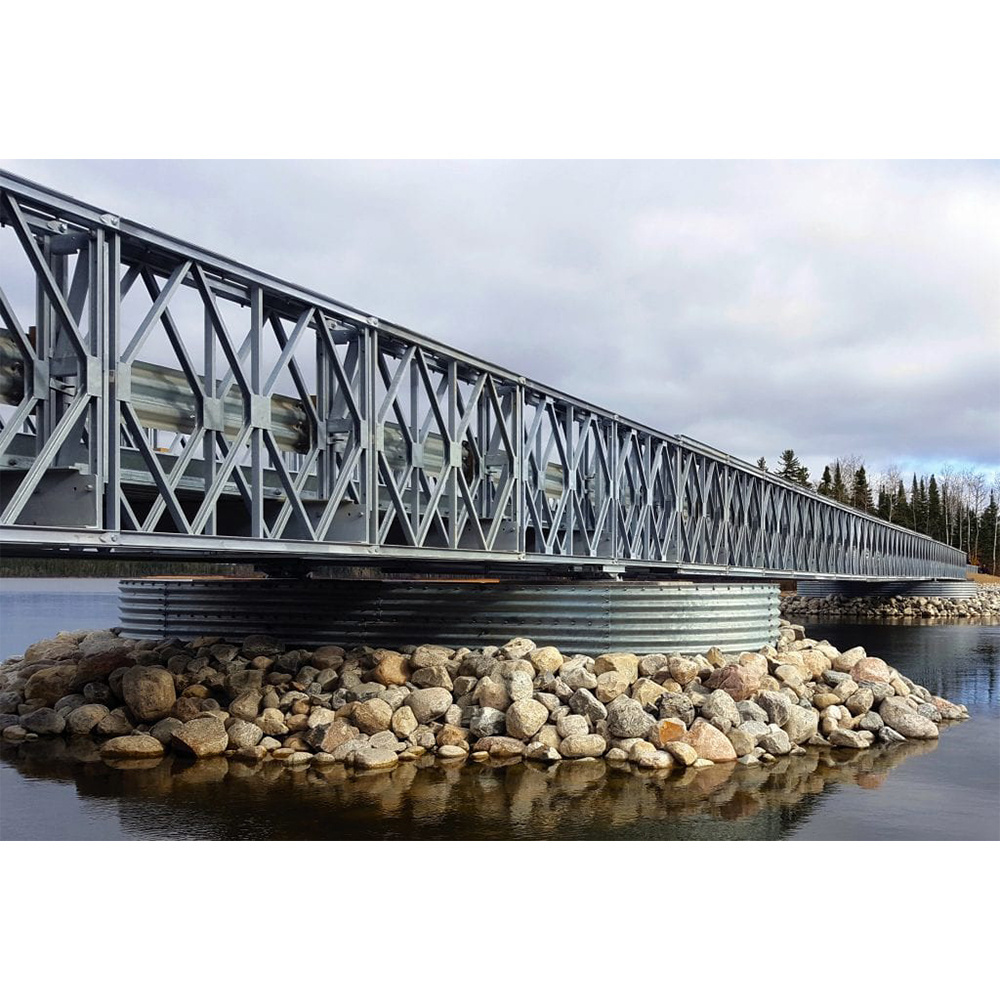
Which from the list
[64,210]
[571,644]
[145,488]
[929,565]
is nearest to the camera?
[64,210]

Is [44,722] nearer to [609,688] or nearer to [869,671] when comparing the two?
[609,688]

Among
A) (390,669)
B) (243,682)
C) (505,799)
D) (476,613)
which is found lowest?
(505,799)

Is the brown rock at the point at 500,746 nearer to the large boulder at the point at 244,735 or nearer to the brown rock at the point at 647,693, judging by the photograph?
the brown rock at the point at 647,693

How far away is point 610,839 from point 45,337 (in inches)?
377

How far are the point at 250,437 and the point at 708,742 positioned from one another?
33.1 ft

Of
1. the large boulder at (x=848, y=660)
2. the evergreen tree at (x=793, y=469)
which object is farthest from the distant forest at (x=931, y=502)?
the large boulder at (x=848, y=660)

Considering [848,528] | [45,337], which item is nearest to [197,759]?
[45,337]

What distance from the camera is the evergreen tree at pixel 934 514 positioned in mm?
135000

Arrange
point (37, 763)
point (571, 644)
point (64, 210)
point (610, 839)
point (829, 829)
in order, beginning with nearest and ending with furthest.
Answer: point (64, 210)
point (610, 839)
point (829, 829)
point (37, 763)
point (571, 644)

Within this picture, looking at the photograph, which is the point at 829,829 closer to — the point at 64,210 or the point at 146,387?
the point at 146,387

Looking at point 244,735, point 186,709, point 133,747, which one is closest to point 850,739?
point 244,735

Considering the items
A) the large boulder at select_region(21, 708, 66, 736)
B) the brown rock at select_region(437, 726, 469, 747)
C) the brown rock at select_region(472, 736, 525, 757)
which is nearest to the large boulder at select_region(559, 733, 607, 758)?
the brown rock at select_region(472, 736, 525, 757)

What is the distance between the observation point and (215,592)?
84.8 feet

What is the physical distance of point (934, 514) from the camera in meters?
138
